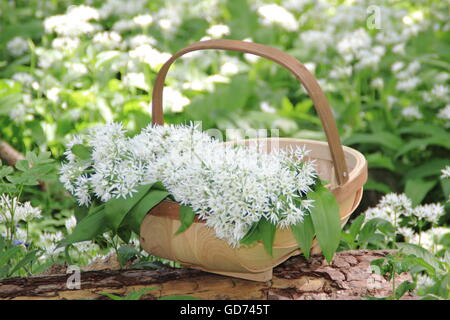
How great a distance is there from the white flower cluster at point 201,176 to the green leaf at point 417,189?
1.47 m

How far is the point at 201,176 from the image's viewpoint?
1.71 metres

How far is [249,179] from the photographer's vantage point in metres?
1.65

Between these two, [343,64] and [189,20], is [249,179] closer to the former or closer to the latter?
[343,64]

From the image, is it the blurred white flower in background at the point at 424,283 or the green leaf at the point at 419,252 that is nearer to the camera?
the blurred white flower in background at the point at 424,283

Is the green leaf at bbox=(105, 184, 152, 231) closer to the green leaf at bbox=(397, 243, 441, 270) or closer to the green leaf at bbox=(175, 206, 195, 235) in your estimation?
the green leaf at bbox=(175, 206, 195, 235)

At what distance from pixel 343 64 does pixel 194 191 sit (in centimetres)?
241

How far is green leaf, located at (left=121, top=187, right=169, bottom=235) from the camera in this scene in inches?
68.1

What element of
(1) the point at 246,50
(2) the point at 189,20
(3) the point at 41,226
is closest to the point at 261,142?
(1) the point at 246,50

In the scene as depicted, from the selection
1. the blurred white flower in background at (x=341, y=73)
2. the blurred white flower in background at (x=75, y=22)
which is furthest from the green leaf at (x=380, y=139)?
the blurred white flower in background at (x=75, y=22)

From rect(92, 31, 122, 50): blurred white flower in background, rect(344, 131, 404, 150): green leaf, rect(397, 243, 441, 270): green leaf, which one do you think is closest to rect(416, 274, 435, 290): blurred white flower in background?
rect(397, 243, 441, 270): green leaf

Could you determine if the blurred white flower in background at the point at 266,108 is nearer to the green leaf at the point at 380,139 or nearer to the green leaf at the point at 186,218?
the green leaf at the point at 380,139

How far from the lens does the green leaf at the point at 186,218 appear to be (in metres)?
1.69

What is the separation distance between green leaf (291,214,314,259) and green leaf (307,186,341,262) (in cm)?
2

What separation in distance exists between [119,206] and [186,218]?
0.20m
